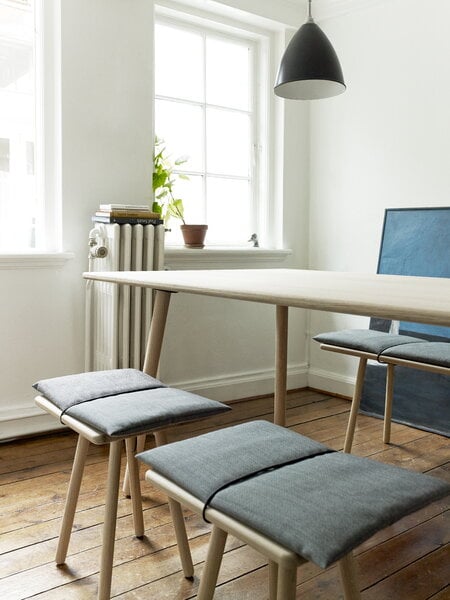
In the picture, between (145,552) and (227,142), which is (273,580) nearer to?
(145,552)

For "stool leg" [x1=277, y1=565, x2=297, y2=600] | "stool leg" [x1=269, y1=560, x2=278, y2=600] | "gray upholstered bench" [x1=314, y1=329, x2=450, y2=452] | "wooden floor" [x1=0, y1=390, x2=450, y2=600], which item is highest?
"gray upholstered bench" [x1=314, y1=329, x2=450, y2=452]

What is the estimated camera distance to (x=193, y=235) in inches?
135

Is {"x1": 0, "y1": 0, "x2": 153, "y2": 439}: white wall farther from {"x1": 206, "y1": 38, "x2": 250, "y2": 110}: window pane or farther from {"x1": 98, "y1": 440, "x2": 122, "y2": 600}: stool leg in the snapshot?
{"x1": 98, "y1": 440, "x2": 122, "y2": 600}: stool leg

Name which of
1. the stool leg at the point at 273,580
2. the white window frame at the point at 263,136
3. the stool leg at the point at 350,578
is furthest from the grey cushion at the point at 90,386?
the white window frame at the point at 263,136

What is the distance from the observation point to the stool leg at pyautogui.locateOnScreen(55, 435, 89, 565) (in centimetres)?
183

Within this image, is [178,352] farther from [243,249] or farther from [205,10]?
[205,10]

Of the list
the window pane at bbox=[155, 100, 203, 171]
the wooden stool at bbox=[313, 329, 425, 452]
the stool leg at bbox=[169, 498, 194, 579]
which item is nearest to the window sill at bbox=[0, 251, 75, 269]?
the window pane at bbox=[155, 100, 203, 171]

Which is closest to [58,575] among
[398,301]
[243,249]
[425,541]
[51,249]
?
[425,541]

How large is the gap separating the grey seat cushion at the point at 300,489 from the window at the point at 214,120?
239 centimetres

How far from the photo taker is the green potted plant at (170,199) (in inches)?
132

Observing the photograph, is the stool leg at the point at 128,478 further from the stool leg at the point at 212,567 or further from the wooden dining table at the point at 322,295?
the stool leg at the point at 212,567

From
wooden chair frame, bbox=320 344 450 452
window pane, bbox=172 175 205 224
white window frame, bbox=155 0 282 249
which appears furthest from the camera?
white window frame, bbox=155 0 282 249

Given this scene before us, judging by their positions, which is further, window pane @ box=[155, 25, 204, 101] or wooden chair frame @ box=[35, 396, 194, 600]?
window pane @ box=[155, 25, 204, 101]

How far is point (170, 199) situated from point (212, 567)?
255 cm
